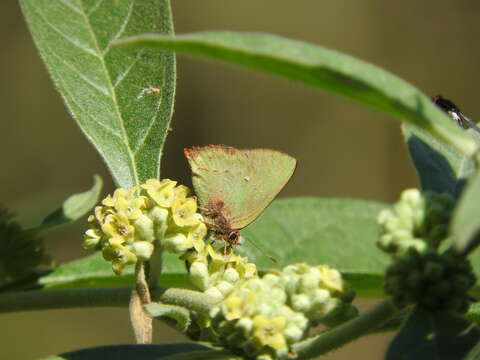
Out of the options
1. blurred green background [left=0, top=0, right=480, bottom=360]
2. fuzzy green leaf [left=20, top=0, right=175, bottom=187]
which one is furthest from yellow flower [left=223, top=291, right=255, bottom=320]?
blurred green background [left=0, top=0, right=480, bottom=360]

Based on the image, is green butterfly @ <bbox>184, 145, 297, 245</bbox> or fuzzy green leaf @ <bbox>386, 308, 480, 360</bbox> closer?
fuzzy green leaf @ <bbox>386, 308, 480, 360</bbox>

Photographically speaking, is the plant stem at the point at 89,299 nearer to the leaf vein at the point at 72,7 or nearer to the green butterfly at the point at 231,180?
the green butterfly at the point at 231,180

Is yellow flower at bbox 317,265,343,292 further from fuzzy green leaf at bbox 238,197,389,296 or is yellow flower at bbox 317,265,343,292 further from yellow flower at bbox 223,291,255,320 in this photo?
fuzzy green leaf at bbox 238,197,389,296

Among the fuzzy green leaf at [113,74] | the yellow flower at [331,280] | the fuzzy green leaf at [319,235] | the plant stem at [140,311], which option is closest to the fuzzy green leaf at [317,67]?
the yellow flower at [331,280]

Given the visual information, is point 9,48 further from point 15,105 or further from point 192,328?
point 192,328

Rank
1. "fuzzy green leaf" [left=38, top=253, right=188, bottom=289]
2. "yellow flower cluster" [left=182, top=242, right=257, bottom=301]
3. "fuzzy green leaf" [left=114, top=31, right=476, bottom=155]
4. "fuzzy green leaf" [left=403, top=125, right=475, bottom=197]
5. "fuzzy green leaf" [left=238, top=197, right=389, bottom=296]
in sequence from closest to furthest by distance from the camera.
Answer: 1. "fuzzy green leaf" [left=114, top=31, right=476, bottom=155]
2. "fuzzy green leaf" [left=403, top=125, right=475, bottom=197]
3. "yellow flower cluster" [left=182, top=242, right=257, bottom=301]
4. "fuzzy green leaf" [left=38, top=253, right=188, bottom=289]
5. "fuzzy green leaf" [left=238, top=197, right=389, bottom=296]

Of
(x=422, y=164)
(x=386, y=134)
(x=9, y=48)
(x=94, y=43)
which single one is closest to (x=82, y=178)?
(x=9, y=48)

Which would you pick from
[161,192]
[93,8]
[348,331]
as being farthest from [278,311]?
[93,8]
